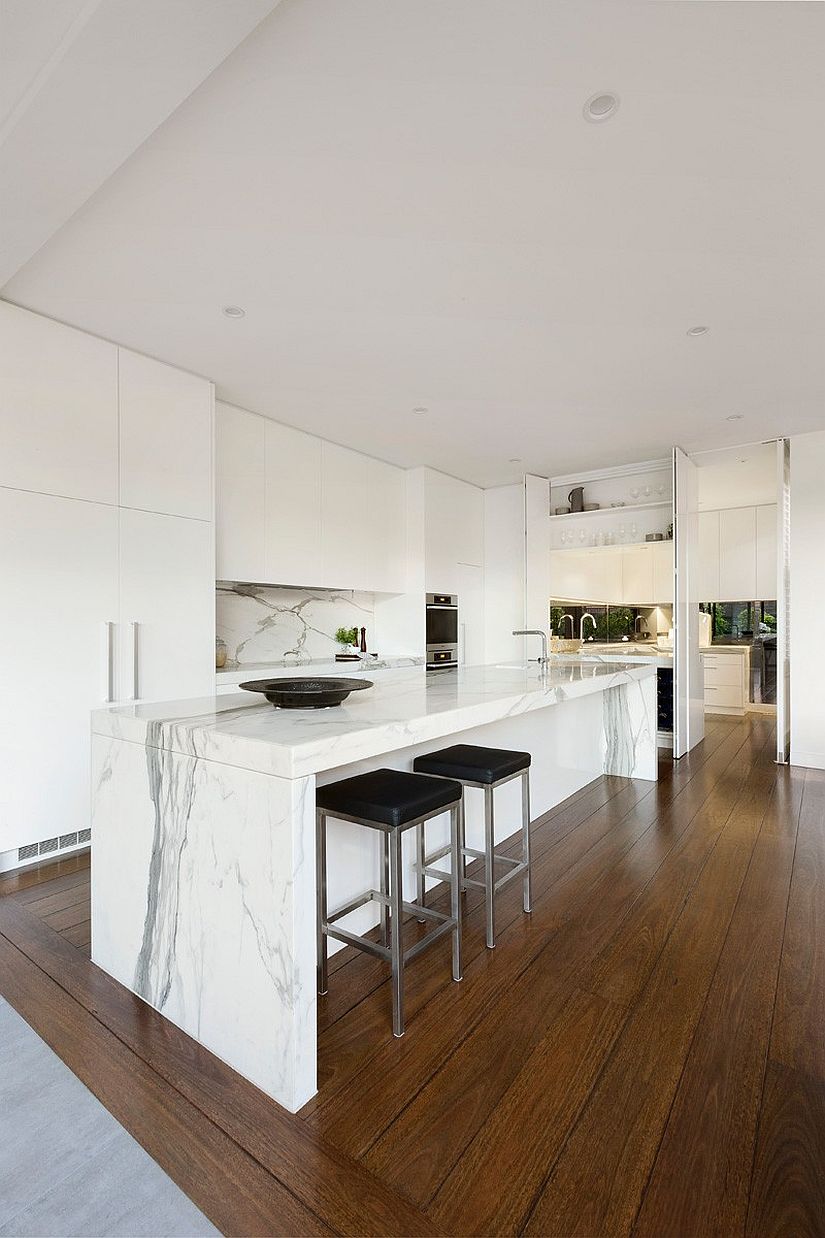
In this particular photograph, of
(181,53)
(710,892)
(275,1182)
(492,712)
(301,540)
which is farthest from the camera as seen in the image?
(301,540)

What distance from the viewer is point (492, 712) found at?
201cm

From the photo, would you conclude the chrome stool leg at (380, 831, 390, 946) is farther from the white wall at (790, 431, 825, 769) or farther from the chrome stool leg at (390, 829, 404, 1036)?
the white wall at (790, 431, 825, 769)

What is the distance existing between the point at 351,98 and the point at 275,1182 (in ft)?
8.39

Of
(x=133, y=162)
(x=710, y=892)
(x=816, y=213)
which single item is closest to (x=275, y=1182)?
(x=710, y=892)

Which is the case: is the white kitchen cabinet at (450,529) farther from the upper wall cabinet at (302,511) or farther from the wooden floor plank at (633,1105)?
the wooden floor plank at (633,1105)

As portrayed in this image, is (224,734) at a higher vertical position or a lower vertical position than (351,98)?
lower

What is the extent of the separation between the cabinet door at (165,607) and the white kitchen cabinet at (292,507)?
75 centimetres

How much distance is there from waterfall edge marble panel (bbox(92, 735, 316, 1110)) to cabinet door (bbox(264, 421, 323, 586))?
2.52 metres

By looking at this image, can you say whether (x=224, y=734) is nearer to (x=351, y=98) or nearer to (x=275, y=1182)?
(x=275, y=1182)

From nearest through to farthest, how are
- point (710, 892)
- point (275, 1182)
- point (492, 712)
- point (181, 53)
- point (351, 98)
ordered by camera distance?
point (275, 1182), point (181, 53), point (351, 98), point (492, 712), point (710, 892)

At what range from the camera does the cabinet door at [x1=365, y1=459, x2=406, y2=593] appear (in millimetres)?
5070

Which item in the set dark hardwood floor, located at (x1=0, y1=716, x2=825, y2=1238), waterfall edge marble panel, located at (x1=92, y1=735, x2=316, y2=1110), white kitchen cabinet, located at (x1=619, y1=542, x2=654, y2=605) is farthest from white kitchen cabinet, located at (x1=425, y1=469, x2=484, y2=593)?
waterfall edge marble panel, located at (x1=92, y1=735, x2=316, y2=1110)

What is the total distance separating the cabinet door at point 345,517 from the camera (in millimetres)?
4648

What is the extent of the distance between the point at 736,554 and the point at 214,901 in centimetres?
687
